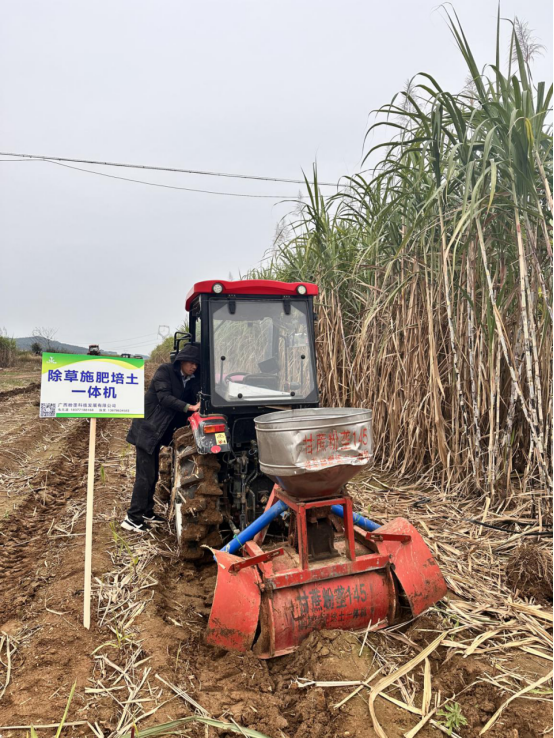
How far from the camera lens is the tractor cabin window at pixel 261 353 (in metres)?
3.32

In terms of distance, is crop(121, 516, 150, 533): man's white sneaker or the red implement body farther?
crop(121, 516, 150, 533): man's white sneaker

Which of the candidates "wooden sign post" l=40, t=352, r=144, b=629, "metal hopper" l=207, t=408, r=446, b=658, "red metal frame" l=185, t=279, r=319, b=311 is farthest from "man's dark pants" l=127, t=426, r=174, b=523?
"metal hopper" l=207, t=408, r=446, b=658

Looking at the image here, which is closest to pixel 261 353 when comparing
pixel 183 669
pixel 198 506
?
pixel 198 506

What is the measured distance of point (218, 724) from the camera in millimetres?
1809

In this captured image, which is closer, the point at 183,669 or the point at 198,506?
Answer: the point at 183,669

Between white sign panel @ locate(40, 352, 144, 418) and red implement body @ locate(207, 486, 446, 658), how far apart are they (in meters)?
1.01

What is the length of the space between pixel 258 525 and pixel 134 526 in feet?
5.49

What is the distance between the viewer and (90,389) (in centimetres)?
275

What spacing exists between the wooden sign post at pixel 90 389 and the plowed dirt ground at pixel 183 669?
305 mm

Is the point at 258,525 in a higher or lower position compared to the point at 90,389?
lower

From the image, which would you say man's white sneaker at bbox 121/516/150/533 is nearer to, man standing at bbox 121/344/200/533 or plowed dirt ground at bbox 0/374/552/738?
man standing at bbox 121/344/200/533

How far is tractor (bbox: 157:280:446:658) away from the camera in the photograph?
7.32ft

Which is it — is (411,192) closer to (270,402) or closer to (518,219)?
(518,219)

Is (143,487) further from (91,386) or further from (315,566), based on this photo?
(315,566)
